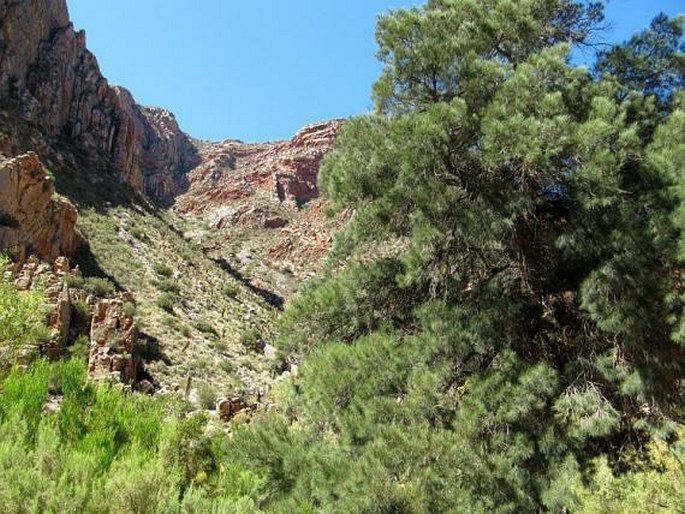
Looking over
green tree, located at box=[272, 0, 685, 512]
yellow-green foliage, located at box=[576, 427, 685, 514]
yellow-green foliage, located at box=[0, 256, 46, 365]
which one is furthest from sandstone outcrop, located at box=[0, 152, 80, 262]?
yellow-green foliage, located at box=[576, 427, 685, 514]

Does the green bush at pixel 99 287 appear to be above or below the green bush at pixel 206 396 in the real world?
above

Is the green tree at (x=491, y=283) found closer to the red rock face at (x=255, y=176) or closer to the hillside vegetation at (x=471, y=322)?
the hillside vegetation at (x=471, y=322)

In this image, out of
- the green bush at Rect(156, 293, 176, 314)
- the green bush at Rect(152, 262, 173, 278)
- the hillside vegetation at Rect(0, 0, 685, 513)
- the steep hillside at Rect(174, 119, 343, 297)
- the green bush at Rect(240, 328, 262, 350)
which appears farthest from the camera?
the steep hillside at Rect(174, 119, 343, 297)

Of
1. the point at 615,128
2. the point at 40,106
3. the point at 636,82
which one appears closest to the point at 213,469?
the point at 615,128

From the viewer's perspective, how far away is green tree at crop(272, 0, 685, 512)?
5738 millimetres

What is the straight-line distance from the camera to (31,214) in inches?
961

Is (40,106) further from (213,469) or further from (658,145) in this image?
(658,145)

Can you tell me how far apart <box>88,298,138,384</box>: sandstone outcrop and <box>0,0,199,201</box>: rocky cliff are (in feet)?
62.1

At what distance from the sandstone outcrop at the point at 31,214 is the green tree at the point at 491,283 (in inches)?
749

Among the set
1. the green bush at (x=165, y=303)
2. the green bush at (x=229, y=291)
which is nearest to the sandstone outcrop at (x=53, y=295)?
the green bush at (x=165, y=303)

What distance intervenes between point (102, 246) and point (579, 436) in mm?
30638

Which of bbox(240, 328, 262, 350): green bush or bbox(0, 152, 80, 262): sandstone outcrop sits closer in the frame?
bbox(0, 152, 80, 262): sandstone outcrop

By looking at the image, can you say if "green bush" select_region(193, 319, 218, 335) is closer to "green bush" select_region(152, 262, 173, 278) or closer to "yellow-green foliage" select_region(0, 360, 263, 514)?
"green bush" select_region(152, 262, 173, 278)

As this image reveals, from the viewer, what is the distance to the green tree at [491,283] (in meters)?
5.74
